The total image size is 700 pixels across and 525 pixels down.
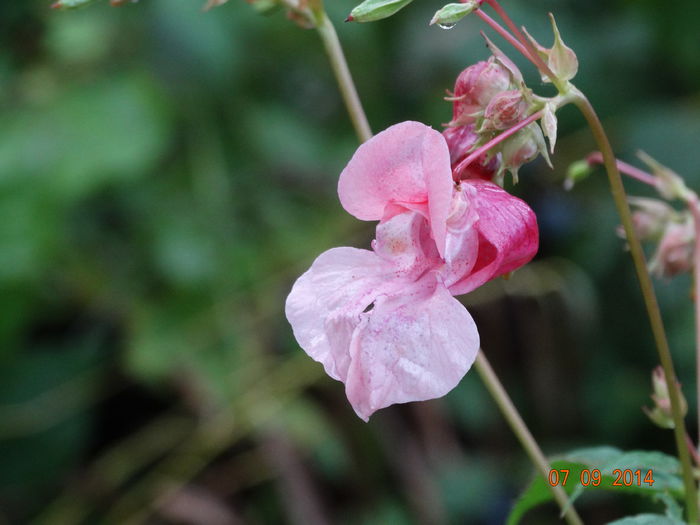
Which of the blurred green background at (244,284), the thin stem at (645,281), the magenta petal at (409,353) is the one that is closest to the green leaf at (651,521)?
the thin stem at (645,281)

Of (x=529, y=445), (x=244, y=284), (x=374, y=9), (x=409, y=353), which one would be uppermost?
(x=374, y=9)

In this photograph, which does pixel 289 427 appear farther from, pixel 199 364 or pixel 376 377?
pixel 376 377

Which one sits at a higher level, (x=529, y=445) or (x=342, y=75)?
(x=342, y=75)

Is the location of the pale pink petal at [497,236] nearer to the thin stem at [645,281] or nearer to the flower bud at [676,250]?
the thin stem at [645,281]

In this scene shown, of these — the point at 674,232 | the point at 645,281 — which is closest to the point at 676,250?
the point at 674,232

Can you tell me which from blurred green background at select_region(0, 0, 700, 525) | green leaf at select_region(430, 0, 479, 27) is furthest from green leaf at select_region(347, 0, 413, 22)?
blurred green background at select_region(0, 0, 700, 525)

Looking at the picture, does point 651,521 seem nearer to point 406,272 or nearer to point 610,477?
point 610,477
